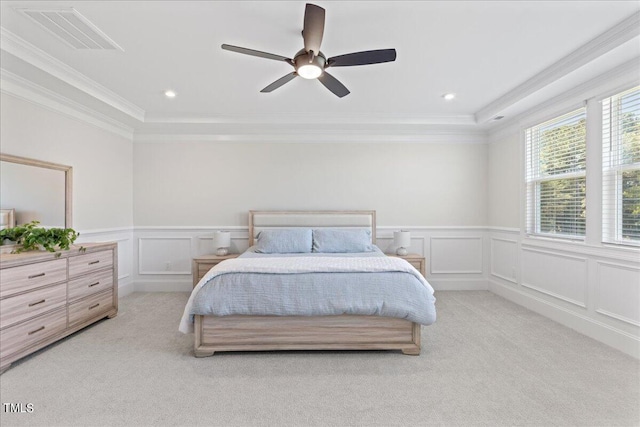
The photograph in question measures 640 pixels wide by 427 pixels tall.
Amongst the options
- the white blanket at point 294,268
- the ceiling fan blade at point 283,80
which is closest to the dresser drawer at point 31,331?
the white blanket at point 294,268

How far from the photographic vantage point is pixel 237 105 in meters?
3.82

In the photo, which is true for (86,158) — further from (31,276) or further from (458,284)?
(458,284)

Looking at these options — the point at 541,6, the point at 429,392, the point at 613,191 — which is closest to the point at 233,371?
the point at 429,392

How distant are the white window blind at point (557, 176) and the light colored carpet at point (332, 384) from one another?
1.21 m

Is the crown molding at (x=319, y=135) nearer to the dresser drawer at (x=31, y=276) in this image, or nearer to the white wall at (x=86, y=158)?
the white wall at (x=86, y=158)

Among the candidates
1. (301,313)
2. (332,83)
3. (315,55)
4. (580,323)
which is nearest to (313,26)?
(315,55)

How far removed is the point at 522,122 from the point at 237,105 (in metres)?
3.65

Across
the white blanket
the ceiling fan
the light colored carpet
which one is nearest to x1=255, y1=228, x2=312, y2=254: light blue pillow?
the white blanket

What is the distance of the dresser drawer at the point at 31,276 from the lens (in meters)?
2.28

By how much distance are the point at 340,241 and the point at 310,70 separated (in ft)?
7.74

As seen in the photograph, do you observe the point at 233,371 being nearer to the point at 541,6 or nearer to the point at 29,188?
the point at 29,188

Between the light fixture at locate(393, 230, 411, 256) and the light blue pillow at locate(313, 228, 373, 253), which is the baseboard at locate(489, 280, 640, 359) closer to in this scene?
the light fixture at locate(393, 230, 411, 256)

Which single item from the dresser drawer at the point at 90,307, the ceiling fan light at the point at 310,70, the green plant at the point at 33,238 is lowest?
the dresser drawer at the point at 90,307

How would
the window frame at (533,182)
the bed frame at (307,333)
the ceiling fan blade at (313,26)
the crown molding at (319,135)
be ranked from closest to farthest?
the ceiling fan blade at (313,26) → the bed frame at (307,333) → the window frame at (533,182) → the crown molding at (319,135)
